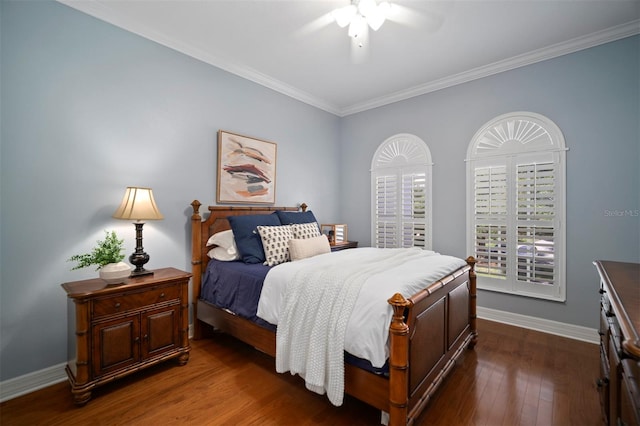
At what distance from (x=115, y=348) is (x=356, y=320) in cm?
173

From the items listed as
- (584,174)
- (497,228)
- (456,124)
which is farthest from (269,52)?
(584,174)

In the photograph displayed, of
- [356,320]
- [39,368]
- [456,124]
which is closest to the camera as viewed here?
[356,320]

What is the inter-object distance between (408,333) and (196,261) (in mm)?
2166

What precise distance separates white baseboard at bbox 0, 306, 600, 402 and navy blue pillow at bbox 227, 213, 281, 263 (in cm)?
102

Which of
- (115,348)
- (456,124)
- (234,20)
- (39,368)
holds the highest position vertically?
(234,20)

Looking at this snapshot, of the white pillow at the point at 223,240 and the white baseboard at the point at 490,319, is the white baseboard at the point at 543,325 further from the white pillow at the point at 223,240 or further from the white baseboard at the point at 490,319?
the white pillow at the point at 223,240

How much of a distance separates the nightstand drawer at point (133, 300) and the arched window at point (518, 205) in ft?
10.7

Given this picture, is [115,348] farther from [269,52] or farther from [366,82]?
[366,82]

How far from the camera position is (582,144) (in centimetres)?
283

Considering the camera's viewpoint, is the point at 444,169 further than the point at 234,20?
Yes

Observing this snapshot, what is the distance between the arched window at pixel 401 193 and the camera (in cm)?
385

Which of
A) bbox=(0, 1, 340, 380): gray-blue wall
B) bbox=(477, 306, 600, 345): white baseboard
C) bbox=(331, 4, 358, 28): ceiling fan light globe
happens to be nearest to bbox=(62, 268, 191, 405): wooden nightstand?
bbox=(0, 1, 340, 380): gray-blue wall

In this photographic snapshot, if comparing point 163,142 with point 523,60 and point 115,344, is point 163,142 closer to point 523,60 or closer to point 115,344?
point 115,344

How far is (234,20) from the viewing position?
2.50 m
